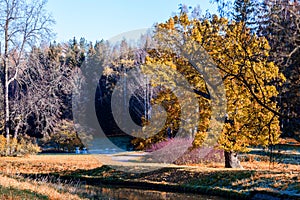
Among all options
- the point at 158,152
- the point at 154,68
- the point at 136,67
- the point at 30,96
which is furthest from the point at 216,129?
the point at 136,67

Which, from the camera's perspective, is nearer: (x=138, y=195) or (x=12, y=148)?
(x=138, y=195)

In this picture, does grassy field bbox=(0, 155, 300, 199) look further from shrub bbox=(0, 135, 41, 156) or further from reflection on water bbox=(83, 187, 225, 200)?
shrub bbox=(0, 135, 41, 156)

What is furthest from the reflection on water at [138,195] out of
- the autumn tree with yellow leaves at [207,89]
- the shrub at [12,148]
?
the shrub at [12,148]

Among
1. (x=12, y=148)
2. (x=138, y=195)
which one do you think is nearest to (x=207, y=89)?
(x=138, y=195)

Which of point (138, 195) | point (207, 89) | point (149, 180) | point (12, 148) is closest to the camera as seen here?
point (138, 195)

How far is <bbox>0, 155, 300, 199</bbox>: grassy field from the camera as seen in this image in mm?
10454

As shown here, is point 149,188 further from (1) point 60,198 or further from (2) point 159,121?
(1) point 60,198

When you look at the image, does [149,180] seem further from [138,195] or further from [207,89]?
[207,89]

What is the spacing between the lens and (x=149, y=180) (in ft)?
51.2

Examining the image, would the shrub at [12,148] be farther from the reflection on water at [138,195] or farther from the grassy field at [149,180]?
the reflection on water at [138,195]

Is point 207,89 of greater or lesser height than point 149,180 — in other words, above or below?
above

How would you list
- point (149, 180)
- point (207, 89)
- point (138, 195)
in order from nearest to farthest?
point (138, 195) → point (207, 89) → point (149, 180)

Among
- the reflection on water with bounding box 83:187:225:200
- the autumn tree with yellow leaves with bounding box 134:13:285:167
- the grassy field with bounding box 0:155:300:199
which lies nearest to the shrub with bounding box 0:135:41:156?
the grassy field with bounding box 0:155:300:199

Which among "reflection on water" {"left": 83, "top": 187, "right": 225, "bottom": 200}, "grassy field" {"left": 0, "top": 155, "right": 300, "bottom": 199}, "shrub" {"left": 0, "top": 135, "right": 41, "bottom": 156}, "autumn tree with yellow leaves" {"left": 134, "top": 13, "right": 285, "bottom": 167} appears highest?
"autumn tree with yellow leaves" {"left": 134, "top": 13, "right": 285, "bottom": 167}
